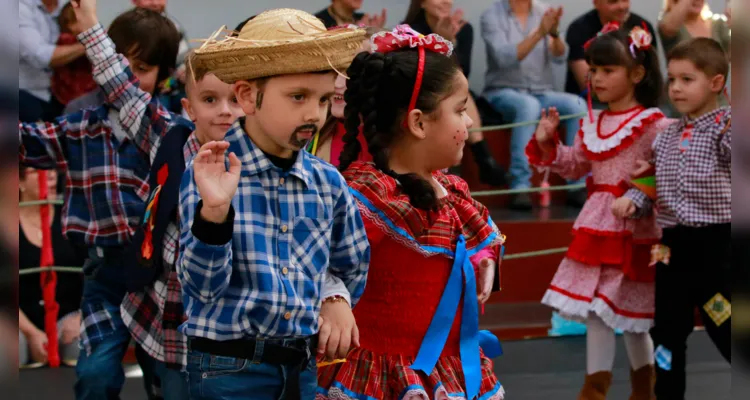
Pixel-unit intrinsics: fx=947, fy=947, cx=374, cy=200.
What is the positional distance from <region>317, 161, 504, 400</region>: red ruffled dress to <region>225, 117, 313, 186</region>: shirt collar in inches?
16.6

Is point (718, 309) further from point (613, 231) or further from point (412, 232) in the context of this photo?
point (412, 232)

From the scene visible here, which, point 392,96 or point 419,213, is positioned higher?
point 392,96

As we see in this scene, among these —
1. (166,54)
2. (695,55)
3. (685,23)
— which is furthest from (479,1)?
(166,54)

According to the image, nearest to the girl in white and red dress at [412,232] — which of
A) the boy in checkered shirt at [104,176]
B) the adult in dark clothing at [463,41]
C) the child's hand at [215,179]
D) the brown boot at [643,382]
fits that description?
the child's hand at [215,179]

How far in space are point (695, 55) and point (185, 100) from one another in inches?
83.6

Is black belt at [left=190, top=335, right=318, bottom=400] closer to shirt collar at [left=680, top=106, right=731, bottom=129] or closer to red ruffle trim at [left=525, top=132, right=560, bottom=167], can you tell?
shirt collar at [left=680, top=106, right=731, bottom=129]

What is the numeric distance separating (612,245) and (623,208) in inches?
6.9

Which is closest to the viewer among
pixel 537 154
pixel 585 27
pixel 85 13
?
pixel 85 13

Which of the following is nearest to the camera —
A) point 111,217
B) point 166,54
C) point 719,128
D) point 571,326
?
point 111,217

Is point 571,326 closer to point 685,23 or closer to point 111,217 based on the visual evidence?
point 685,23

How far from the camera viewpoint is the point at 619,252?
13.0ft

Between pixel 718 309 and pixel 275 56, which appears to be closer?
pixel 275 56

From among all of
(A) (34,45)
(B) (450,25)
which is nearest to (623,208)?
(B) (450,25)

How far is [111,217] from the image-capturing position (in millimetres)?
3242
